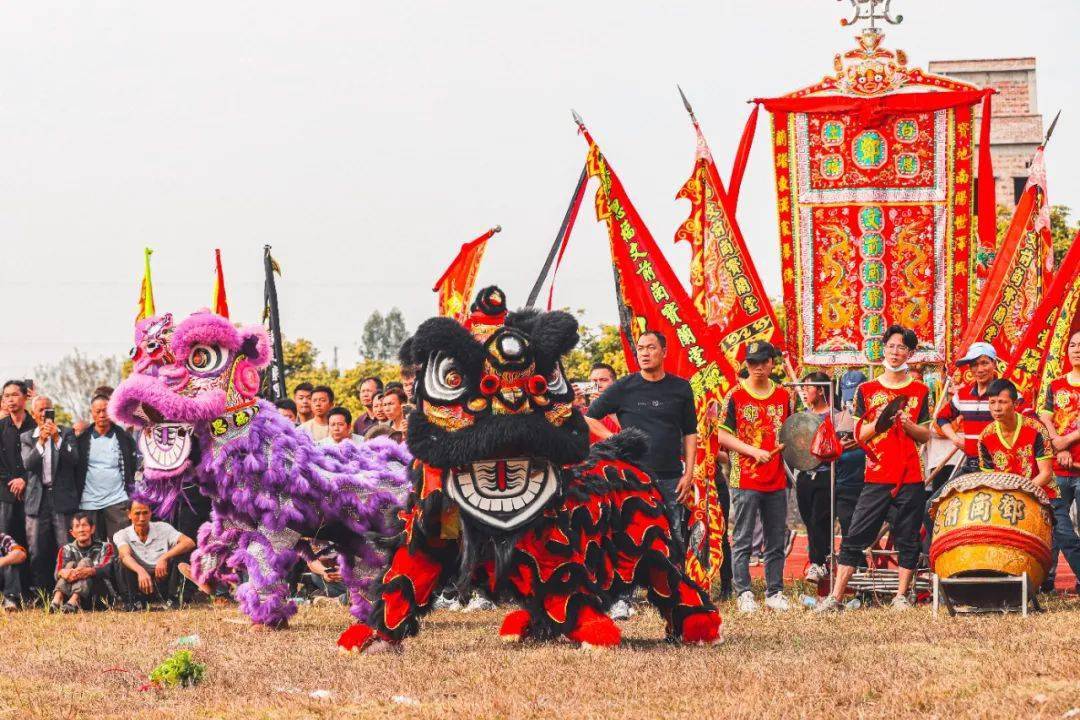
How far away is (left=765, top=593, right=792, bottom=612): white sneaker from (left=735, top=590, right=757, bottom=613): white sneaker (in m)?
0.09

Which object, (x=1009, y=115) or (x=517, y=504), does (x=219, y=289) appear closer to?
(x=517, y=504)

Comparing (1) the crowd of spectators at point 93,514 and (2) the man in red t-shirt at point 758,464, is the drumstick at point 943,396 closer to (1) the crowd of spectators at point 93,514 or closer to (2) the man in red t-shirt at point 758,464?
(2) the man in red t-shirt at point 758,464

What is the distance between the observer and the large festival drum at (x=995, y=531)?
8328mm

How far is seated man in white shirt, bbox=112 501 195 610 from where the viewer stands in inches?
425

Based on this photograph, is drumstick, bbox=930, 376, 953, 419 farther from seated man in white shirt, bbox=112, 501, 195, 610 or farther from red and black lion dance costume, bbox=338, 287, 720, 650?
seated man in white shirt, bbox=112, 501, 195, 610

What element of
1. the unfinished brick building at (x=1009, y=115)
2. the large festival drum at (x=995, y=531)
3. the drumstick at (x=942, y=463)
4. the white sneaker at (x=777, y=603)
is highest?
the unfinished brick building at (x=1009, y=115)

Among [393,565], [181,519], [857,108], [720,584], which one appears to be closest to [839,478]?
[720,584]

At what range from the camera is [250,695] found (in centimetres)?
621

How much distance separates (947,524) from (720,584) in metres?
2.15

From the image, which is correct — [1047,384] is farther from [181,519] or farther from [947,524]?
[181,519]

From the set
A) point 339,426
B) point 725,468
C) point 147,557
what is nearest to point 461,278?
point 339,426

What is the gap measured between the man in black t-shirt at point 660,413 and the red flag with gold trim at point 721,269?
1.74 metres

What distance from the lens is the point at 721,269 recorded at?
10.7m

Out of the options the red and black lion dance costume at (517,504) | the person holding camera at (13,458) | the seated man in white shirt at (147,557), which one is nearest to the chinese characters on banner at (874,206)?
the red and black lion dance costume at (517,504)
